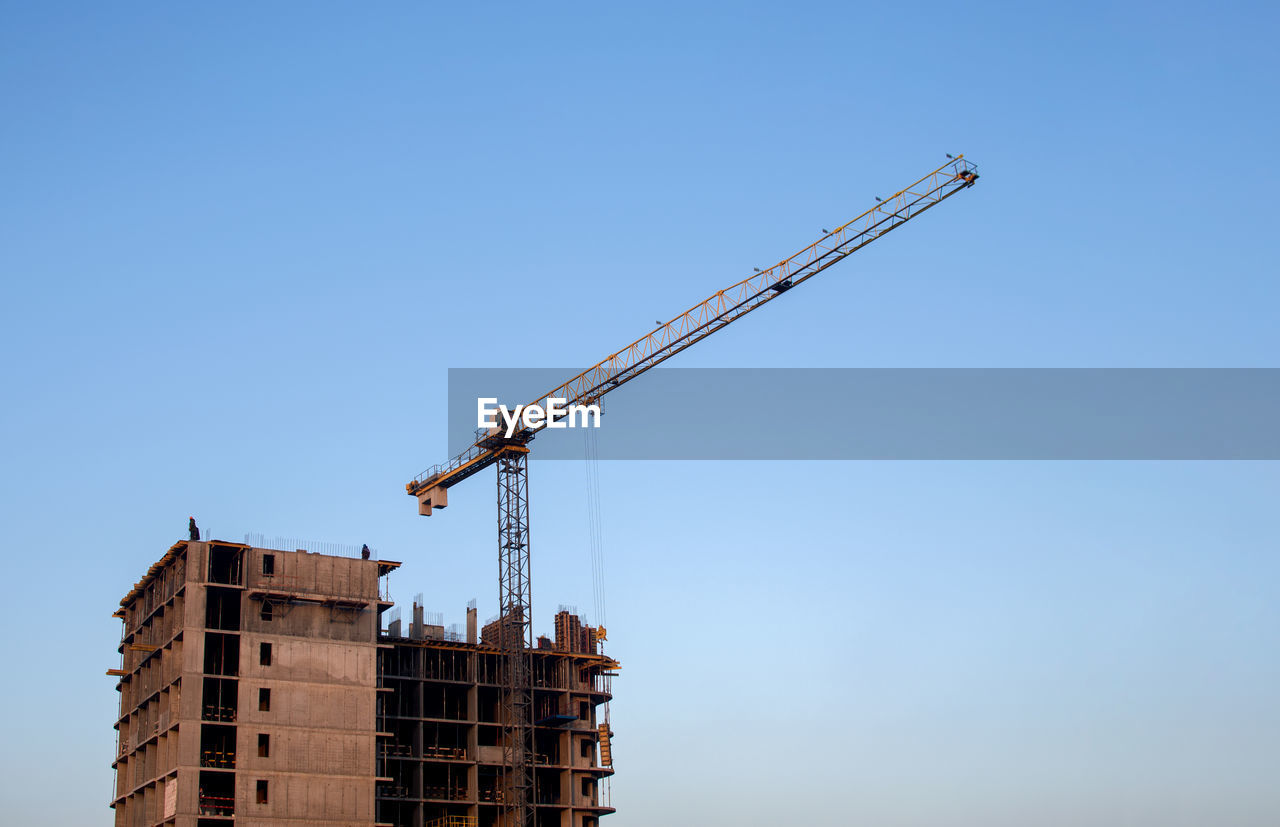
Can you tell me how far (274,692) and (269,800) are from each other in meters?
7.19

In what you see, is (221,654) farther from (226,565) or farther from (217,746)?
(226,565)

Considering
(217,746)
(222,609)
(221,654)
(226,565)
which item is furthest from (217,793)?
(226,565)

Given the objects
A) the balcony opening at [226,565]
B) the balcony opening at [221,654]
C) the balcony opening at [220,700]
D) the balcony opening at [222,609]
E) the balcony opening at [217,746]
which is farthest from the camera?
the balcony opening at [226,565]

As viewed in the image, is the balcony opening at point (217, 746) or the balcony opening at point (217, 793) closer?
the balcony opening at point (217, 793)

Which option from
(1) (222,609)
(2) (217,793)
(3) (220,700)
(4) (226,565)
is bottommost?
(2) (217,793)

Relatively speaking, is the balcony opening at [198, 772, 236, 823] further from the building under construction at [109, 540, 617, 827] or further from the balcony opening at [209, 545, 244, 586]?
the balcony opening at [209, 545, 244, 586]

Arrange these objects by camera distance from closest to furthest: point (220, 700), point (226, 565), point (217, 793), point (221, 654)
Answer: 1. point (217, 793)
2. point (220, 700)
3. point (221, 654)
4. point (226, 565)

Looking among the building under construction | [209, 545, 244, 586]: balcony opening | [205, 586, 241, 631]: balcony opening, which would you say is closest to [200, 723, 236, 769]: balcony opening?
the building under construction

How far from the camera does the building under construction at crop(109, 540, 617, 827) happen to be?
104 meters

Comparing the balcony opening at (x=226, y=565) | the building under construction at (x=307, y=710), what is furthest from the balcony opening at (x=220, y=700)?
the balcony opening at (x=226, y=565)

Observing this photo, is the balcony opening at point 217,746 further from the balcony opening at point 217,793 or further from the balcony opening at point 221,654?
the balcony opening at point 221,654

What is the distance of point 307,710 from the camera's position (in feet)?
349

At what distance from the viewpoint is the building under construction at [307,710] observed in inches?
4094

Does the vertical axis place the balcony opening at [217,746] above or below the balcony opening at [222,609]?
below
